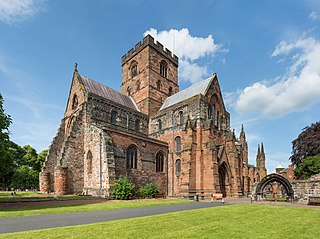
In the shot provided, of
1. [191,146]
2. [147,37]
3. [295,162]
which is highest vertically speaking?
[147,37]

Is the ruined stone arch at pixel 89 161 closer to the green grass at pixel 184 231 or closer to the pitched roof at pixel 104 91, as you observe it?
the pitched roof at pixel 104 91

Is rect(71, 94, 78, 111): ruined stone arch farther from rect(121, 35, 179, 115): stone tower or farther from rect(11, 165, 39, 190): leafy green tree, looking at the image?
rect(11, 165, 39, 190): leafy green tree

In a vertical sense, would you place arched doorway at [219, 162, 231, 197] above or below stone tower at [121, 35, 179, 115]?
below

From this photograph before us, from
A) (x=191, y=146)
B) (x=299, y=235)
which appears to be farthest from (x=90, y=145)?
(x=299, y=235)

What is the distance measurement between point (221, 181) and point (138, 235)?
86.3 feet

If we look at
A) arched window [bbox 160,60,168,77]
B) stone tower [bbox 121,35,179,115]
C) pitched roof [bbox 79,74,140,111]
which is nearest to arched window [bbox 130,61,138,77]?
stone tower [bbox 121,35,179,115]

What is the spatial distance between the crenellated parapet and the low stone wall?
104ft

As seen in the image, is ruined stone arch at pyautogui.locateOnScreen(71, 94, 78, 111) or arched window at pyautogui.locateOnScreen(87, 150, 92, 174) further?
ruined stone arch at pyautogui.locateOnScreen(71, 94, 78, 111)

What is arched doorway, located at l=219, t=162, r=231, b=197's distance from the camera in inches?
1225

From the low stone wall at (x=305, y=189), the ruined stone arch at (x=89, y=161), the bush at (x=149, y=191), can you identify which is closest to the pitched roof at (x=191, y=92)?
the bush at (x=149, y=191)

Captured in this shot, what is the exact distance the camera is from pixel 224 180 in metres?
31.5

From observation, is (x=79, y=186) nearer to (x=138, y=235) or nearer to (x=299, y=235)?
(x=138, y=235)

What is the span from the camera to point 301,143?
3516cm

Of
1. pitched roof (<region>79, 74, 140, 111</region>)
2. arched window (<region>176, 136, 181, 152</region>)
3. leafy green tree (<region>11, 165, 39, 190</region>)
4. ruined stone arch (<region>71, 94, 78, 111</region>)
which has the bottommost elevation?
leafy green tree (<region>11, 165, 39, 190</region>)
